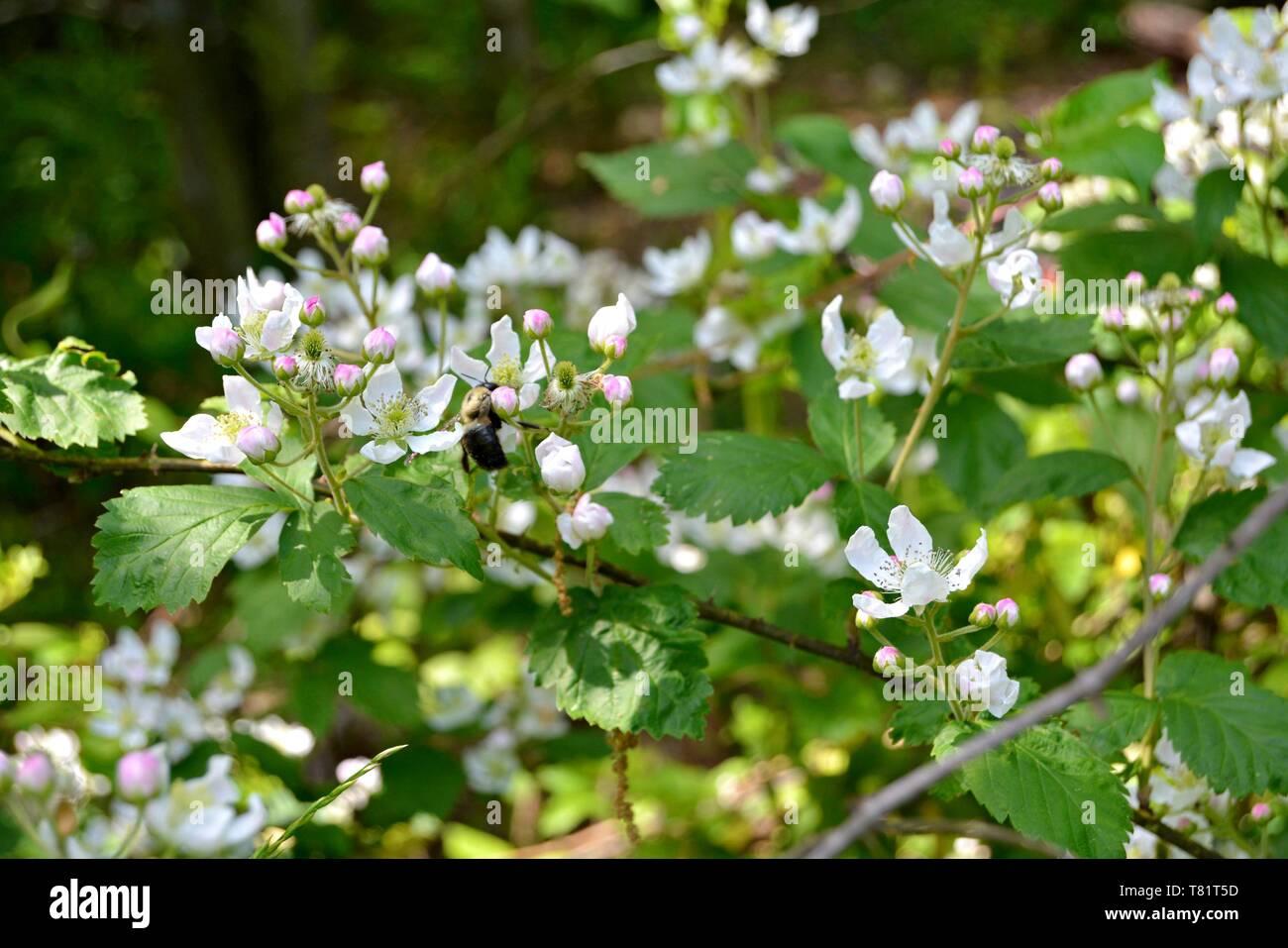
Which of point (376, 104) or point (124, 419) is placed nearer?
point (124, 419)

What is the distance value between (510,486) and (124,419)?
47 centimetres

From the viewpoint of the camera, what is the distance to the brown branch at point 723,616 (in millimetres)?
1393

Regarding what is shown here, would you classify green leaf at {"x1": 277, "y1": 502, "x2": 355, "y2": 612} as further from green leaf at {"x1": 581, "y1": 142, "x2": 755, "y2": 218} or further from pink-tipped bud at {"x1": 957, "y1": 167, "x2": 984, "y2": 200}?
green leaf at {"x1": 581, "y1": 142, "x2": 755, "y2": 218}

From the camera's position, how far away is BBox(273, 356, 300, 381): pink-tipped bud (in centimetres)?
116

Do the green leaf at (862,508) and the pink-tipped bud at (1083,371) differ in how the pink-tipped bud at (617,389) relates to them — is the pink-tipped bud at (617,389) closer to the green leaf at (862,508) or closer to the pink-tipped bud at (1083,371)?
the green leaf at (862,508)

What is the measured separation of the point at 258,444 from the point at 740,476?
0.55 meters

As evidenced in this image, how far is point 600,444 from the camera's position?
1.38 meters

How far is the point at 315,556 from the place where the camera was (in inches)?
46.6

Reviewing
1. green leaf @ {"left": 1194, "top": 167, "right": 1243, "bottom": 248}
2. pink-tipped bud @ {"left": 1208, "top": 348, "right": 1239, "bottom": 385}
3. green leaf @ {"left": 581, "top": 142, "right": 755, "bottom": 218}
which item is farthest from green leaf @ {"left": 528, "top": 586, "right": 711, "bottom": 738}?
green leaf @ {"left": 581, "top": 142, "right": 755, "bottom": 218}

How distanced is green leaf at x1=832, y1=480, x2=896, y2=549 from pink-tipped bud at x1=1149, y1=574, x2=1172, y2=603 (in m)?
0.36

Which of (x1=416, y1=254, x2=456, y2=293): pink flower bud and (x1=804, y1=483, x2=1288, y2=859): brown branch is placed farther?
(x1=416, y1=254, x2=456, y2=293): pink flower bud
